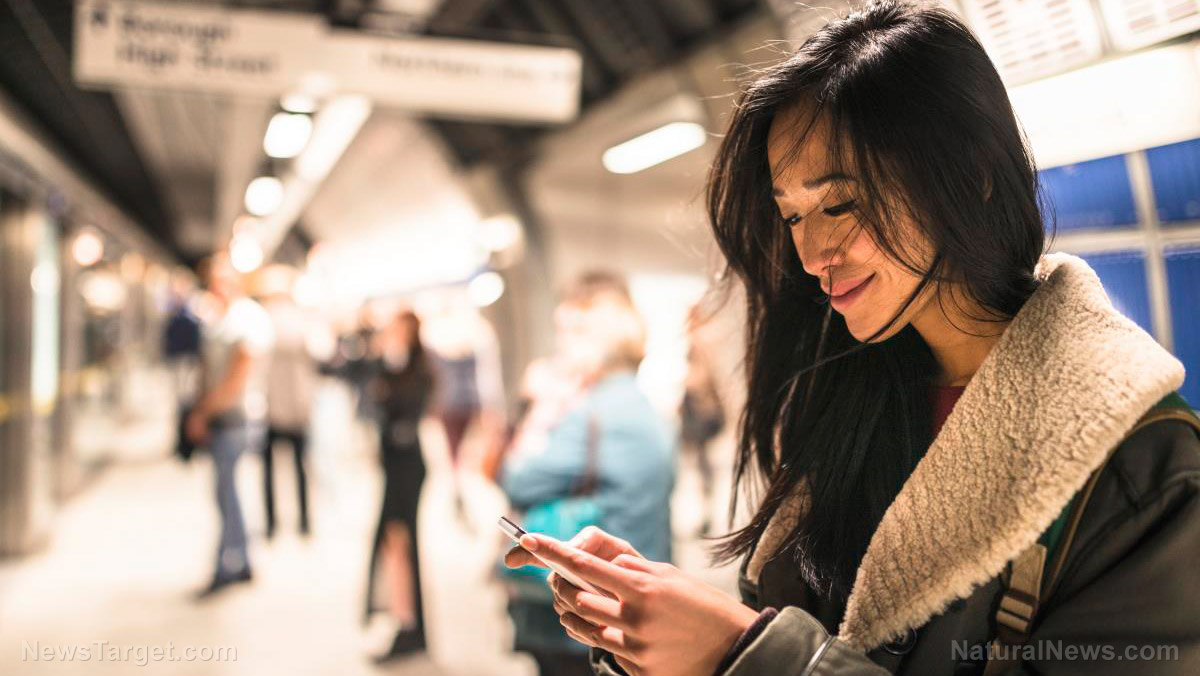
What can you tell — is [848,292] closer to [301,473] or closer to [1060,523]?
[1060,523]

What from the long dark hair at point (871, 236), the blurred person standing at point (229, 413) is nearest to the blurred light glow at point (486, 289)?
the blurred person standing at point (229, 413)

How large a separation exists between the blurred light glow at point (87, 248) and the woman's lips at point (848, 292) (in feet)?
27.2

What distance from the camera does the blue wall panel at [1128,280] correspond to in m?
1.84

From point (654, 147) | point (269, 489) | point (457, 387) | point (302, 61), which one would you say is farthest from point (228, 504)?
point (654, 147)

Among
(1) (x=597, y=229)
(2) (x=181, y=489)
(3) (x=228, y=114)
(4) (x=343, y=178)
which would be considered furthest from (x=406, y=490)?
(4) (x=343, y=178)

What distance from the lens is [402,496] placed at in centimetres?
410

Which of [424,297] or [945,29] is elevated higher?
[424,297]

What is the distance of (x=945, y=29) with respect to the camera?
0.97 meters

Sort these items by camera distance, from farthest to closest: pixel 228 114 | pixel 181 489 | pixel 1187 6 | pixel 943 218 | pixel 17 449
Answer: pixel 228 114 → pixel 181 489 → pixel 17 449 → pixel 1187 6 → pixel 943 218

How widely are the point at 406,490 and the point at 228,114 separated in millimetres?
6584

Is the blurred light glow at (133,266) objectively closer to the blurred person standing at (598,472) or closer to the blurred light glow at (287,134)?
the blurred light glow at (287,134)

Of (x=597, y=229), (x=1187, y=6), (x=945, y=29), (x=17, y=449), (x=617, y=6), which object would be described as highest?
(x=617, y=6)

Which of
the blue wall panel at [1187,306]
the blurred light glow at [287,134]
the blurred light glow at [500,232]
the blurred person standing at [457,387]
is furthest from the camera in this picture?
the blurred light glow at [500,232]

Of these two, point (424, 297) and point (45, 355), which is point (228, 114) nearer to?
point (45, 355)
